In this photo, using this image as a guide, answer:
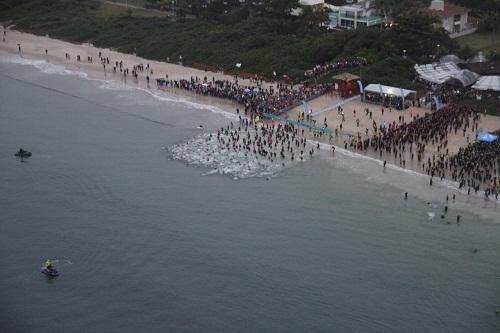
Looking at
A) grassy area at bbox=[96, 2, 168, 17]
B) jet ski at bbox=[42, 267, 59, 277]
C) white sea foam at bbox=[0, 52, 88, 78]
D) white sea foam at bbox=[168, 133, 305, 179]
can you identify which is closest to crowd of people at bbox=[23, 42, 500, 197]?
white sea foam at bbox=[168, 133, 305, 179]

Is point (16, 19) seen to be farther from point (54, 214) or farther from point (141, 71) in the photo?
point (54, 214)

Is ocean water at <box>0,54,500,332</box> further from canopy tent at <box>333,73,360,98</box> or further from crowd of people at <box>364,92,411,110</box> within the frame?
canopy tent at <box>333,73,360,98</box>

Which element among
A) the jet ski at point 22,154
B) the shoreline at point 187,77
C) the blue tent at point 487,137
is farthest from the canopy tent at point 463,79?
the jet ski at point 22,154

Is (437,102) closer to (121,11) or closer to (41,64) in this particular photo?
(41,64)

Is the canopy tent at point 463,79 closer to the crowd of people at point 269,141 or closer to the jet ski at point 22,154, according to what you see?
the crowd of people at point 269,141

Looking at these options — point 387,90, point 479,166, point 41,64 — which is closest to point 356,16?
point 387,90

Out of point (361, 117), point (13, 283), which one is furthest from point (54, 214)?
point (361, 117)
